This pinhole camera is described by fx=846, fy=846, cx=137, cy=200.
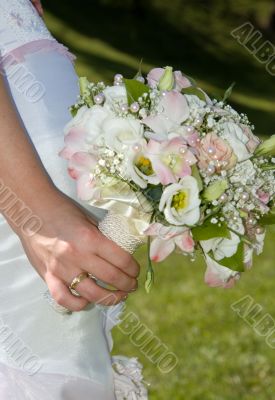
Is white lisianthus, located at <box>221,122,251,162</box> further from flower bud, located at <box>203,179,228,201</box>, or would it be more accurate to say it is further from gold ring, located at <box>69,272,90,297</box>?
gold ring, located at <box>69,272,90,297</box>

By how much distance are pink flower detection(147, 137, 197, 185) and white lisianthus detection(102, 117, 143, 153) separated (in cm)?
4

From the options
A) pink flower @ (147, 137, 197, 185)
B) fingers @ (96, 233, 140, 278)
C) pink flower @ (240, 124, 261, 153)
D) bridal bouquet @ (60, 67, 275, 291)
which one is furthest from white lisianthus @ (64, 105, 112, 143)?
pink flower @ (240, 124, 261, 153)

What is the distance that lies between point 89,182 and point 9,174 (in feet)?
0.56

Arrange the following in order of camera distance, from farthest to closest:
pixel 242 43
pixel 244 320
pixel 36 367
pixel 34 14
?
pixel 242 43 < pixel 244 320 < pixel 34 14 < pixel 36 367

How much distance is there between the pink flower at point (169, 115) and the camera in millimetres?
1779

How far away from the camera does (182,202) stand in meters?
1.77

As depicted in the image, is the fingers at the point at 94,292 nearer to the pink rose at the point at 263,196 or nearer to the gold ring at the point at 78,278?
the gold ring at the point at 78,278

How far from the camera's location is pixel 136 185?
70.6 inches

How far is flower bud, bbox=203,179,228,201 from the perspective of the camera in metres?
1.78

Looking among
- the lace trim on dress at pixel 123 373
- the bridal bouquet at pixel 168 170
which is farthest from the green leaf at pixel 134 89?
the lace trim on dress at pixel 123 373

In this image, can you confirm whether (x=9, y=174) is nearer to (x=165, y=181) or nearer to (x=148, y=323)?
(x=165, y=181)

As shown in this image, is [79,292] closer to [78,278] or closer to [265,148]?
[78,278]

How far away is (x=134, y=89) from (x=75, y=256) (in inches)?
15.8

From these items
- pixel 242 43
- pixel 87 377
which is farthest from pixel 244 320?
pixel 242 43
